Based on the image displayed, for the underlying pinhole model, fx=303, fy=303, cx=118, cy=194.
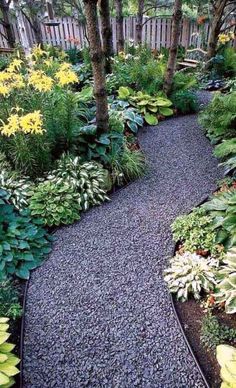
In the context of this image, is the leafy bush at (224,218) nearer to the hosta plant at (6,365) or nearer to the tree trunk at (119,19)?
the hosta plant at (6,365)

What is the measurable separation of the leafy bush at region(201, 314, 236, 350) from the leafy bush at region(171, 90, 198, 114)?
4.82m

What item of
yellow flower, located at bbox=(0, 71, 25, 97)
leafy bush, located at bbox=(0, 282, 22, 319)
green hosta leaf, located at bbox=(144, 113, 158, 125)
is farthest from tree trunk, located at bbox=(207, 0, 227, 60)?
leafy bush, located at bbox=(0, 282, 22, 319)

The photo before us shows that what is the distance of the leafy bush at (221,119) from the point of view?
15.9 feet

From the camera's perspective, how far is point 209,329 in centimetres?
239

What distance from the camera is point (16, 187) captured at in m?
3.75

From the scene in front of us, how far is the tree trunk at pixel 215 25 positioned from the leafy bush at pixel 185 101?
115 inches

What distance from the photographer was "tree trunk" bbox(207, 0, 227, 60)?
25.3 feet

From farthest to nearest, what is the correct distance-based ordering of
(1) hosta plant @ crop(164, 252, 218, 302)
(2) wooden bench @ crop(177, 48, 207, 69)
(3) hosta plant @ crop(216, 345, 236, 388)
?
(2) wooden bench @ crop(177, 48, 207, 69)
(1) hosta plant @ crop(164, 252, 218, 302)
(3) hosta plant @ crop(216, 345, 236, 388)

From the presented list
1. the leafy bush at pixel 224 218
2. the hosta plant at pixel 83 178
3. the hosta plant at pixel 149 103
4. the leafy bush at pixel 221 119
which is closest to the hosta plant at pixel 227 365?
the leafy bush at pixel 224 218

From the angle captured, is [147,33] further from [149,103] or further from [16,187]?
[16,187]

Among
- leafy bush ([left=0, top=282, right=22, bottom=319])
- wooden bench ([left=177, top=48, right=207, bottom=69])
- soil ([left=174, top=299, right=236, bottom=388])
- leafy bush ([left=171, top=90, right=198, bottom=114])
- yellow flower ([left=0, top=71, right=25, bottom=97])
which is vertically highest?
yellow flower ([left=0, top=71, right=25, bottom=97])

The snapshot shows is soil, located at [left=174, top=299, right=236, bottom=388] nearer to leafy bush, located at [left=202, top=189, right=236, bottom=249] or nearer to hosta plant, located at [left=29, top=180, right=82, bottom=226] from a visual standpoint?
leafy bush, located at [left=202, top=189, right=236, bottom=249]

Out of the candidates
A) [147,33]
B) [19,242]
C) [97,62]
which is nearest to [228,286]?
[19,242]

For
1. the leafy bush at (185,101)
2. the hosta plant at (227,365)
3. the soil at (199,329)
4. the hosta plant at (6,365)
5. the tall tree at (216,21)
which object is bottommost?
the soil at (199,329)
